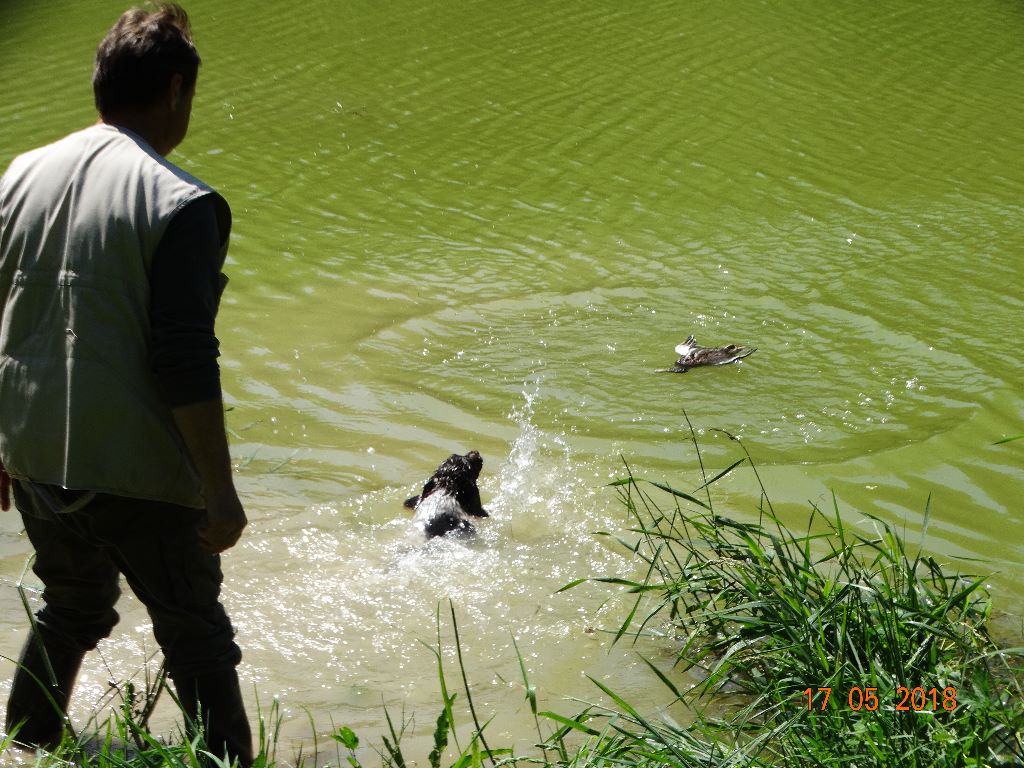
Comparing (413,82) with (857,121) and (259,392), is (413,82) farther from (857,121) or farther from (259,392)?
(259,392)

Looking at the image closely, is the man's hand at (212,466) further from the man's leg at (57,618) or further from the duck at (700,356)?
the duck at (700,356)

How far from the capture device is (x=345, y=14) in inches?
570

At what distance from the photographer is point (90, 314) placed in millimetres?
2771

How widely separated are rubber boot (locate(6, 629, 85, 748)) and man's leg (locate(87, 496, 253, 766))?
1.17 ft

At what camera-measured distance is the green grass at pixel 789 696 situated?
275 cm

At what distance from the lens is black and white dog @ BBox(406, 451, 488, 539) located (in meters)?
4.86

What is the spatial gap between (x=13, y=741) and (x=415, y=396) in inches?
137

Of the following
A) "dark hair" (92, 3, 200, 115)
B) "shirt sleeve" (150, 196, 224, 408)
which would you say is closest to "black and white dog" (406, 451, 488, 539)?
"shirt sleeve" (150, 196, 224, 408)

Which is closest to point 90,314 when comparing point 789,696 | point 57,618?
point 57,618

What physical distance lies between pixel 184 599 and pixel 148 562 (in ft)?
0.43

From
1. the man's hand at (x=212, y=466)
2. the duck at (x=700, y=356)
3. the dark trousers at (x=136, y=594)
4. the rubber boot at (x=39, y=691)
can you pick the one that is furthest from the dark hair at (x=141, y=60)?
the duck at (x=700, y=356)

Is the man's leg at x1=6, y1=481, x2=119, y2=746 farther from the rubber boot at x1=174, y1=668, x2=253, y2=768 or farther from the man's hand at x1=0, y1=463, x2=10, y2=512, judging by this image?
the rubber boot at x1=174, y1=668, x2=253, y2=768

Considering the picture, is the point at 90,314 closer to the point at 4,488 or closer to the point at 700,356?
the point at 4,488

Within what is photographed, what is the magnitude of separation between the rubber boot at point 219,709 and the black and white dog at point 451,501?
71.7 inches
